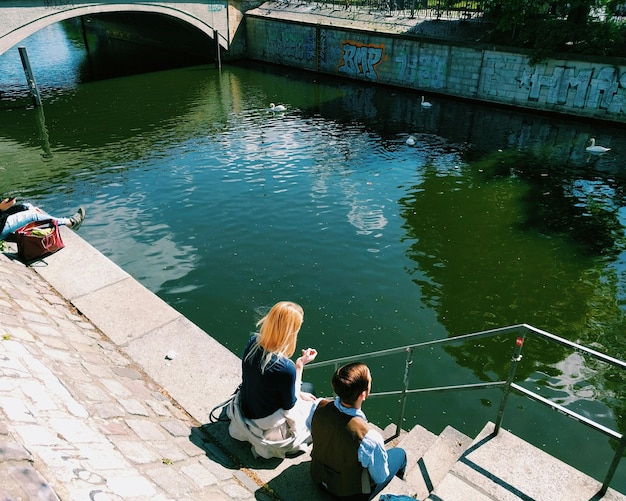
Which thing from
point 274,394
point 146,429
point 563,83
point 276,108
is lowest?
point 276,108

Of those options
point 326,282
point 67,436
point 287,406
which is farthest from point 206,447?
point 326,282

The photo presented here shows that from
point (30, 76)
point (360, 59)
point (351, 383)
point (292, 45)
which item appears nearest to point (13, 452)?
point (351, 383)

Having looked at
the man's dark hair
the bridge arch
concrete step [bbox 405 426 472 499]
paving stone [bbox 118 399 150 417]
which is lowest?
concrete step [bbox 405 426 472 499]

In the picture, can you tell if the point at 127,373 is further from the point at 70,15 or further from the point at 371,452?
the point at 70,15

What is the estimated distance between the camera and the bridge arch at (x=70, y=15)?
26.9m

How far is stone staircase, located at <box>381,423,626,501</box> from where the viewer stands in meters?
4.21

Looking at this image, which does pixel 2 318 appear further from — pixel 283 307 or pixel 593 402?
pixel 593 402

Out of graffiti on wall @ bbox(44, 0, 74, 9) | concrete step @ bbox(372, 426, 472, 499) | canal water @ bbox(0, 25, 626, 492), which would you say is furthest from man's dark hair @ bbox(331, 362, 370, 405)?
graffiti on wall @ bbox(44, 0, 74, 9)

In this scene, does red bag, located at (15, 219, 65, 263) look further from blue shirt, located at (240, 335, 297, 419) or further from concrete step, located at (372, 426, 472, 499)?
concrete step, located at (372, 426, 472, 499)

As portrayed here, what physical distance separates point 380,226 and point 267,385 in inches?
374

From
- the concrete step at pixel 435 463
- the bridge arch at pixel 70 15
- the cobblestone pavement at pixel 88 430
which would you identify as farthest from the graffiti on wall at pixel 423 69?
the concrete step at pixel 435 463

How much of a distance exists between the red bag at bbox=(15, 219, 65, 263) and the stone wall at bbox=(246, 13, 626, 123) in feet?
78.7

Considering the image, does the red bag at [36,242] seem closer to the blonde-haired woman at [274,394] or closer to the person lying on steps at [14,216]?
the person lying on steps at [14,216]

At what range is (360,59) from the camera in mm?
32125
